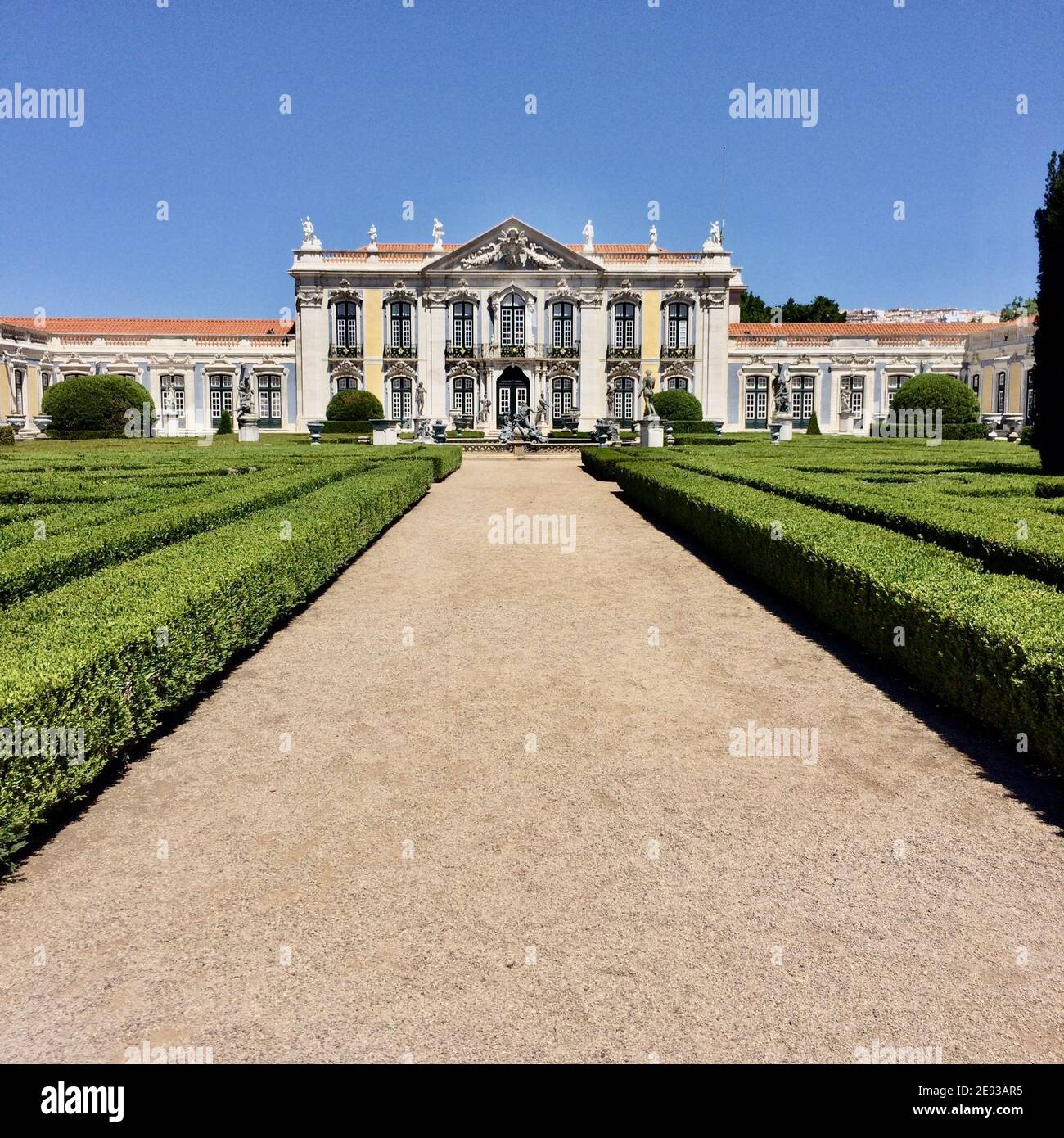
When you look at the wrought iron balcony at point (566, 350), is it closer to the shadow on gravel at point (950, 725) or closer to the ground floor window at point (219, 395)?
the ground floor window at point (219, 395)

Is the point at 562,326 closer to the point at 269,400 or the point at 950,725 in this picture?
the point at 269,400

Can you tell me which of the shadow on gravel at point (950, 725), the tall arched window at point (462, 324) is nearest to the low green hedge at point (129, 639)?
the shadow on gravel at point (950, 725)

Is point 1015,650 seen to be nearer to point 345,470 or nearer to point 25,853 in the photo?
point 25,853

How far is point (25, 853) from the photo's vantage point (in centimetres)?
370

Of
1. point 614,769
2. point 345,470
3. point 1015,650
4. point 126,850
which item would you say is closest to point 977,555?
point 1015,650

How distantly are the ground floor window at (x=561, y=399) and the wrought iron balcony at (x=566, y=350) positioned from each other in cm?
114

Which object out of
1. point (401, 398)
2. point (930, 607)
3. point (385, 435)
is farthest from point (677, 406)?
point (930, 607)

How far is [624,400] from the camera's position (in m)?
51.3

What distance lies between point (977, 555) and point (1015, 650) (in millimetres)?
3272

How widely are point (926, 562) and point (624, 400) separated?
45.8 meters

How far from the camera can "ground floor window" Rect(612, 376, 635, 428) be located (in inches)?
2013

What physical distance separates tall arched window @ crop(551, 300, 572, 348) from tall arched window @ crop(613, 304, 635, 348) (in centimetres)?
247

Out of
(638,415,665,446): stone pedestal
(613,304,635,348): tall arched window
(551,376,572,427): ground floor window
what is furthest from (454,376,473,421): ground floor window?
(638,415,665,446): stone pedestal
